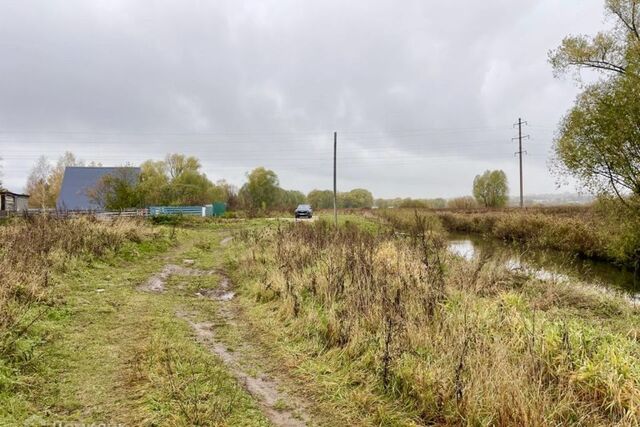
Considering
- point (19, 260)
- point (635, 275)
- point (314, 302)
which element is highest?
point (19, 260)

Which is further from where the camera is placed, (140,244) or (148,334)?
(140,244)

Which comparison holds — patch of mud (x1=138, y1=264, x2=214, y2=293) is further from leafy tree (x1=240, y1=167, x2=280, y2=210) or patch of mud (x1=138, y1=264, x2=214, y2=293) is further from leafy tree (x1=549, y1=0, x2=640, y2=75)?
leafy tree (x1=240, y1=167, x2=280, y2=210)

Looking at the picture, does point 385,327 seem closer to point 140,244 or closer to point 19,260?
point 19,260

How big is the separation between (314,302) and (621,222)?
12.0 meters

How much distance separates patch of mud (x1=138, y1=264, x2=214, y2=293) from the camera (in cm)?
802

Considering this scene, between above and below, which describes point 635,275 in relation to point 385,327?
below

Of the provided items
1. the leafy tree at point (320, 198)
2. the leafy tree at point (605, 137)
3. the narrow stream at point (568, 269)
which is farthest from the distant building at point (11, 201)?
the leafy tree at point (320, 198)

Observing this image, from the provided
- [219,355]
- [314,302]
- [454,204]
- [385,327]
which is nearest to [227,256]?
[314,302]

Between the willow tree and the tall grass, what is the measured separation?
6.47 m

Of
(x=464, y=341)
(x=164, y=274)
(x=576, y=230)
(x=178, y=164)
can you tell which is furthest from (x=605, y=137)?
(x=178, y=164)

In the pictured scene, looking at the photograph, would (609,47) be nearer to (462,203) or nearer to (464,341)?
(464,341)

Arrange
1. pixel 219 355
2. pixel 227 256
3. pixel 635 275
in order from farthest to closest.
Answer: pixel 635 275
pixel 227 256
pixel 219 355

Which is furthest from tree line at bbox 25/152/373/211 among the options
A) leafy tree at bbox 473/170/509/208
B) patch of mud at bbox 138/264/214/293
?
leafy tree at bbox 473/170/509/208

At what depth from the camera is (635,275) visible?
1288 cm
